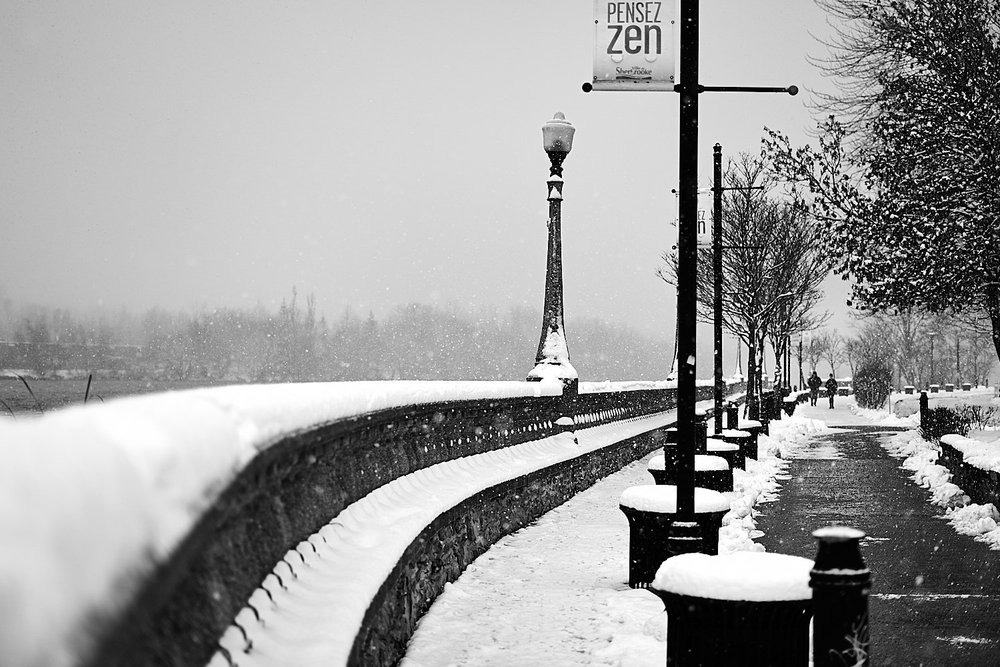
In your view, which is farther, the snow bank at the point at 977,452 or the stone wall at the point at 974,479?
the snow bank at the point at 977,452

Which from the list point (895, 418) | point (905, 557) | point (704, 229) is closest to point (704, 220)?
point (704, 229)

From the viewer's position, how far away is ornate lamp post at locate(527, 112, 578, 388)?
15.2 meters

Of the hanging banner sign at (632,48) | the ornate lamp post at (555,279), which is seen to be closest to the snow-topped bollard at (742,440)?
the ornate lamp post at (555,279)

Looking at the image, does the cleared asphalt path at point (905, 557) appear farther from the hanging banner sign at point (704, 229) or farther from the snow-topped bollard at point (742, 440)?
the hanging banner sign at point (704, 229)

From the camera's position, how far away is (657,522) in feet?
26.0

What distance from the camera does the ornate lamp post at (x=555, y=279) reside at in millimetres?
15156

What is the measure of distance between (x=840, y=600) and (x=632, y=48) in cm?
521

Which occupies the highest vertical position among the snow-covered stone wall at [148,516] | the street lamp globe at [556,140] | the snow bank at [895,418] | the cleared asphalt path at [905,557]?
the street lamp globe at [556,140]

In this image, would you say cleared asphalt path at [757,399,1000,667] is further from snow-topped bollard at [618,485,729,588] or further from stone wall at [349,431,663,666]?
stone wall at [349,431,663,666]

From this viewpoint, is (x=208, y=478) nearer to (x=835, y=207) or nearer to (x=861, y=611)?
(x=861, y=611)

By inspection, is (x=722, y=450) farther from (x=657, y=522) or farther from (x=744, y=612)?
(x=744, y=612)

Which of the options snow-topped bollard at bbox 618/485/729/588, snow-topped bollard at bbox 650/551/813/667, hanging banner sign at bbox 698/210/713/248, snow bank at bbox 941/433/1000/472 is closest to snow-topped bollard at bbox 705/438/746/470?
snow bank at bbox 941/433/1000/472

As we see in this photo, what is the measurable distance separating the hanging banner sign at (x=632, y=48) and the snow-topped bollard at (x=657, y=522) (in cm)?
318

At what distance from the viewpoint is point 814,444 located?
27438mm
